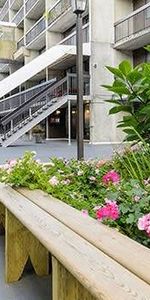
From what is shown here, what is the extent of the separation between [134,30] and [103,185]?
14.5 m

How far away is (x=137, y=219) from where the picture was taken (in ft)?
5.32

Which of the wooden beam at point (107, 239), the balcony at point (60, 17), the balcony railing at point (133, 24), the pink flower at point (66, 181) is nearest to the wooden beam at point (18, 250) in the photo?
the wooden beam at point (107, 239)

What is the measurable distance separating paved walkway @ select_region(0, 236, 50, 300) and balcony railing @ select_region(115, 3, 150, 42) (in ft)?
46.9

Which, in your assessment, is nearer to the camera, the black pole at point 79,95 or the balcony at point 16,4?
the black pole at point 79,95

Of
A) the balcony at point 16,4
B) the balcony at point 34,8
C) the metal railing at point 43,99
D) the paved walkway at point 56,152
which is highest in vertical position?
the balcony at point 16,4

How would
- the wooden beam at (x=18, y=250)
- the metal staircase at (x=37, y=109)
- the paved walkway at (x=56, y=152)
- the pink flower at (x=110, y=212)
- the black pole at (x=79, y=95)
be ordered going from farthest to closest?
1. the metal staircase at (x=37, y=109)
2. the paved walkway at (x=56, y=152)
3. the black pole at (x=79, y=95)
4. the wooden beam at (x=18, y=250)
5. the pink flower at (x=110, y=212)

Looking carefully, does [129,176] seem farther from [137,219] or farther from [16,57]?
[16,57]

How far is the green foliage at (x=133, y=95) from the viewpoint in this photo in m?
2.49

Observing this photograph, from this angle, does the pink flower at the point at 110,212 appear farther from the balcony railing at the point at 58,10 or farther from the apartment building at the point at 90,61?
the balcony railing at the point at 58,10

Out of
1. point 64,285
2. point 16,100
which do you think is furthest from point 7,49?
point 64,285

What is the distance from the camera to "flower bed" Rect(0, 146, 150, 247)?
1.67 m

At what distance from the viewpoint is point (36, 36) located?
24.0 m

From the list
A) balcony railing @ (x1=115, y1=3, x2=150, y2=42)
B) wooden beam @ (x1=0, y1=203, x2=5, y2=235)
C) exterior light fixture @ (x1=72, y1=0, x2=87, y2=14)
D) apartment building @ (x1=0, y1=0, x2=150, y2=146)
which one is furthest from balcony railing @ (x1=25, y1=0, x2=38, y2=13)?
wooden beam @ (x1=0, y1=203, x2=5, y2=235)

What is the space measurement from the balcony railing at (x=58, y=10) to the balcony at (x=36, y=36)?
153 cm
